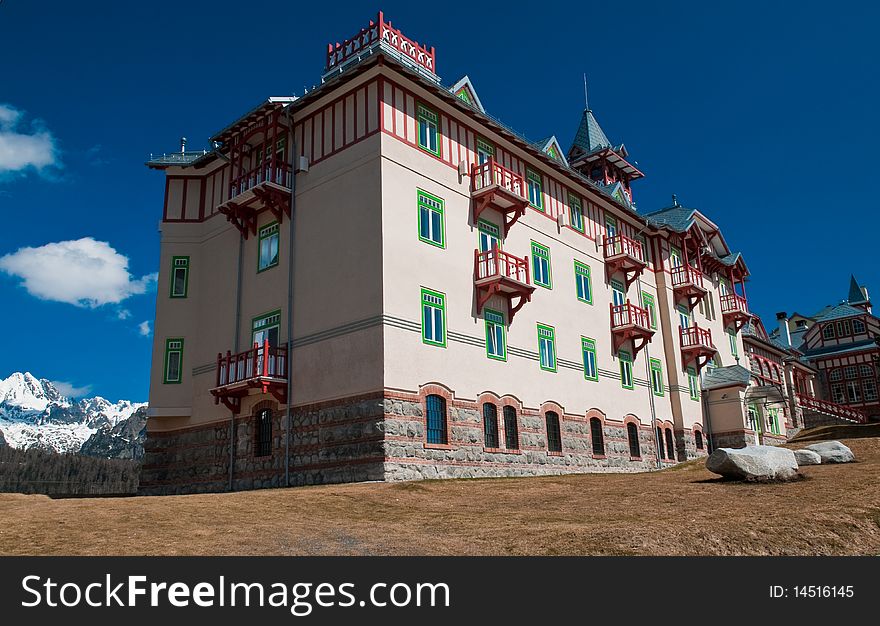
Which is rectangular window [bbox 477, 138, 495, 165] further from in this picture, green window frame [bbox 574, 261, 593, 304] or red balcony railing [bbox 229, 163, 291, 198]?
red balcony railing [bbox 229, 163, 291, 198]

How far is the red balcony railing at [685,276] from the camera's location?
44.2 m

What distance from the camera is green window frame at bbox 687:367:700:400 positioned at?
43.0m

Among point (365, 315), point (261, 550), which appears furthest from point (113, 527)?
point (365, 315)

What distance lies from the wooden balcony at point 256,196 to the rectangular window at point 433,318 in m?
7.03

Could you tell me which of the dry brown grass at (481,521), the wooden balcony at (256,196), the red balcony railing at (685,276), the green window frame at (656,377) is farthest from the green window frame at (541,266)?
the red balcony railing at (685,276)

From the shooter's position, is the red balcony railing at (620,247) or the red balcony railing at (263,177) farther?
the red balcony railing at (620,247)

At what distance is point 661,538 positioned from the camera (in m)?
12.0

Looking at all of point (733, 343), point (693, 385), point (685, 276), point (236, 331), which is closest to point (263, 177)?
point (236, 331)

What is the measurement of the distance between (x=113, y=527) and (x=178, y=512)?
2003 mm

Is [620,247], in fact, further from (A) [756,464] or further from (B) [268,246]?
(A) [756,464]

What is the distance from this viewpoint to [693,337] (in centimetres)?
4397

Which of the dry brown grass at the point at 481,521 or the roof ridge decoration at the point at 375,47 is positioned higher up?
the roof ridge decoration at the point at 375,47

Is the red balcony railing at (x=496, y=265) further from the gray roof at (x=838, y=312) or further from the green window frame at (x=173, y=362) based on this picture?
the gray roof at (x=838, y=312)
